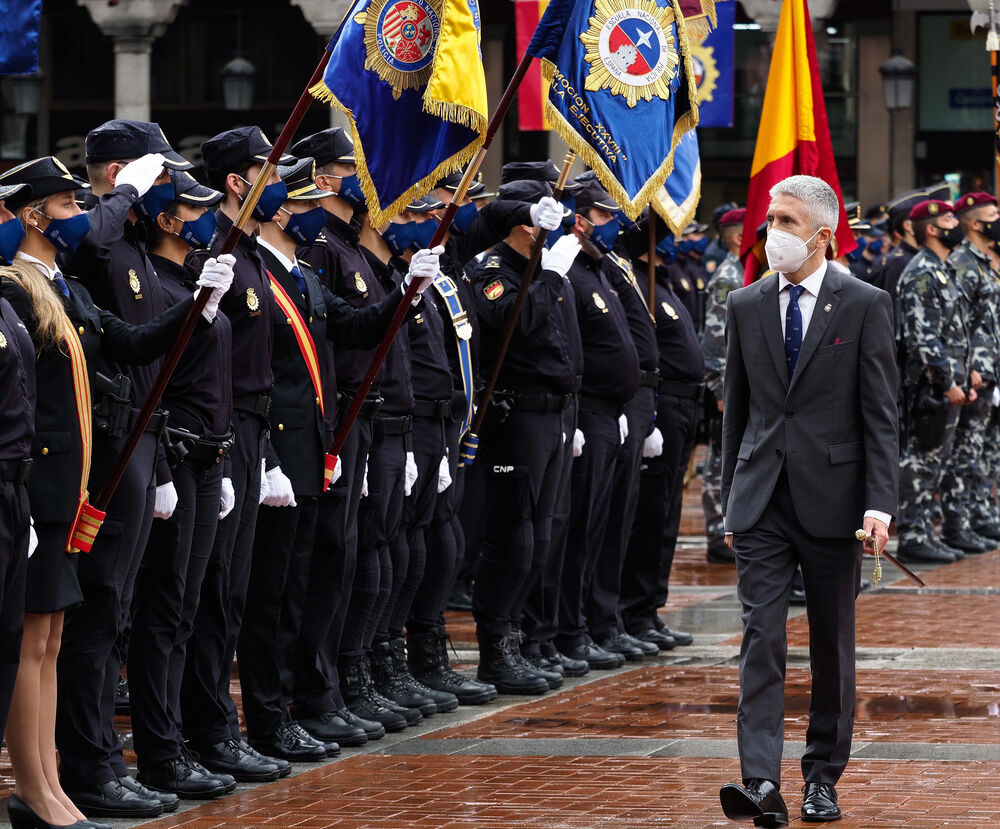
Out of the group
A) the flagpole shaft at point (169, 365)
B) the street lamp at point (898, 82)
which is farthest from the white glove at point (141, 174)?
the street lamp at point (898, 82)

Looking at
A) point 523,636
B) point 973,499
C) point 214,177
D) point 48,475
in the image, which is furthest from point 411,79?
point 973,499

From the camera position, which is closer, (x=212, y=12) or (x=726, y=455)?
(x=726, y=455)

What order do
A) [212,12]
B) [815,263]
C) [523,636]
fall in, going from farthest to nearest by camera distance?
1. [212,12]
2. [523,636]
3. [815,263]

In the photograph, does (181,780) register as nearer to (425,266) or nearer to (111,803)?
(111,803)

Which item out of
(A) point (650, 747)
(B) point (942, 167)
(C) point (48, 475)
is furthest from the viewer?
(B) point (942, 167)

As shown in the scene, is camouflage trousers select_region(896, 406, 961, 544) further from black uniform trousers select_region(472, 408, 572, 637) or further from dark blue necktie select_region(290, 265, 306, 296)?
dark blue necktie select_region(290, 265, 306, 296)

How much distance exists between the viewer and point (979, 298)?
51.7 feet

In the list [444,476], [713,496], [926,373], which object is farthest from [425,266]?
[926,373]

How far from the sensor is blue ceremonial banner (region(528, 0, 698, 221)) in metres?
9.17

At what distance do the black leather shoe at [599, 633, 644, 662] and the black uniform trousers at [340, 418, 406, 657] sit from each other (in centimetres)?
229

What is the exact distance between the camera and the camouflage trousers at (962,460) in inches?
630

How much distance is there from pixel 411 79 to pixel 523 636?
318 cm

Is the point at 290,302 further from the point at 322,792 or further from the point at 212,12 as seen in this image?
the point at 212,12

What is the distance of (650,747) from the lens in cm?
823
